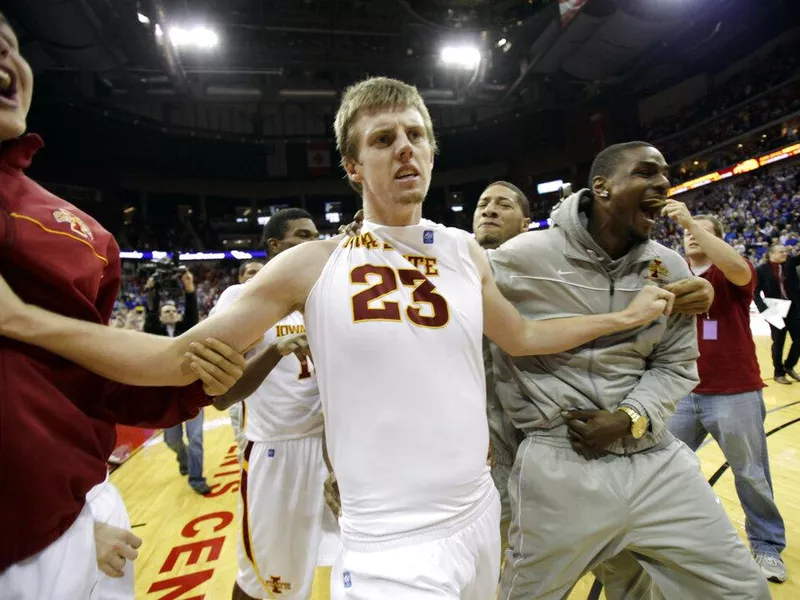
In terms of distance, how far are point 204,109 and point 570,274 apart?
28841 millimetres

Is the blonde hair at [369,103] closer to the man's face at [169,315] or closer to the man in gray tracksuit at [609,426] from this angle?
the man in gray tracksuit at [609,426]

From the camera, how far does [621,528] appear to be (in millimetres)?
1858

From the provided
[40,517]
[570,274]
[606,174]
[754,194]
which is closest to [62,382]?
[40,517]

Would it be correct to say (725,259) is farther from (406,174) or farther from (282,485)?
(282,485)

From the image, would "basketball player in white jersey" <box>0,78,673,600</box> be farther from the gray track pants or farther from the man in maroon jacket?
the gray track pants

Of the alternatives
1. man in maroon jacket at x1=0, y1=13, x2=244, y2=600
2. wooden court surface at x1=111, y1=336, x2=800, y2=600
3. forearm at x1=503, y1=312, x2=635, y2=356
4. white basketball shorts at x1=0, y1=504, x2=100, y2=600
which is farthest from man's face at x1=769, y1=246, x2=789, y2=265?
white basketball shorts at x1=0, y1=504, x2=100, y2=600

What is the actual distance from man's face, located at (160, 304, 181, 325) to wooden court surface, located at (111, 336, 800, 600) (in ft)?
6.05

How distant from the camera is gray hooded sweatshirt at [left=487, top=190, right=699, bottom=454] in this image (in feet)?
6.47

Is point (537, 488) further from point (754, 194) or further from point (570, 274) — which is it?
point (754, 194)

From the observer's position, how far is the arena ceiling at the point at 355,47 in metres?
14.6

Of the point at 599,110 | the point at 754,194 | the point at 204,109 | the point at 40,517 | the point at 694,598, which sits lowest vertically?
the point at 694,598

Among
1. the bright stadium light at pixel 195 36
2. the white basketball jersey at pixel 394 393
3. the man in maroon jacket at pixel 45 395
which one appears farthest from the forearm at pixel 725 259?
the bright stadium light at pixel 195 36

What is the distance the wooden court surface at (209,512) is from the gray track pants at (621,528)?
4.35 feet

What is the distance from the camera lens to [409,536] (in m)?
1.30
